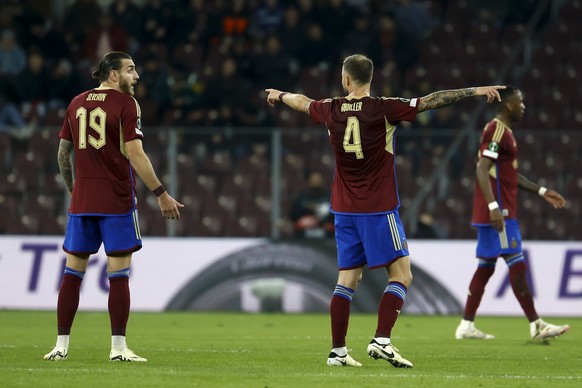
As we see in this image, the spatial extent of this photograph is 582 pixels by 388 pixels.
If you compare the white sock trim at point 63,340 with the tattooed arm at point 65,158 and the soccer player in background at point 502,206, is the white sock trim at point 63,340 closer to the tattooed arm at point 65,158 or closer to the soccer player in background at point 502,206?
the tattooed arm at point 65,158

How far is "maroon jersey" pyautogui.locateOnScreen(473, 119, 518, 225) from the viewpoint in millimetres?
11875

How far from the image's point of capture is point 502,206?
12.1m

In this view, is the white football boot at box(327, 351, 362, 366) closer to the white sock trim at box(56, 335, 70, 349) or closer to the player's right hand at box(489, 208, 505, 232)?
the white sock trim at box(56, 335, 70, 349)

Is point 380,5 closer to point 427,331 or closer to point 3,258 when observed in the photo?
point 3,258

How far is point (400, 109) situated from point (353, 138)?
41cm

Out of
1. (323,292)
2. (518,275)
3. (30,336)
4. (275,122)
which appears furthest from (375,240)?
(275,122)

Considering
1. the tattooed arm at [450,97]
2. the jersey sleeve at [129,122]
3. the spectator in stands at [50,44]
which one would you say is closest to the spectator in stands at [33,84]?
the spectator in stands at [50,44]

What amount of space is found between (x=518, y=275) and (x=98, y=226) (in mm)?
4671

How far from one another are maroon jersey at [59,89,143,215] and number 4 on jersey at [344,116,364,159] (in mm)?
1523

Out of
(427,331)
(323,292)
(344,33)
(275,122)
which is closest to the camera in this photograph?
(427,331)

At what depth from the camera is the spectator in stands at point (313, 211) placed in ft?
56.4

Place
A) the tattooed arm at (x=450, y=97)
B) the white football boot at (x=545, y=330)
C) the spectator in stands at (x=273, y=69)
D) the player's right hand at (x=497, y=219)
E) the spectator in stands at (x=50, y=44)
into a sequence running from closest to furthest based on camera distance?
the tattooed arm at (x=450, y=97), the player's right hand at (x=497, y=219), the white football boot at (x=545, y=330), the spectator in stands at (x=273, y=69), the spectator in stands at (x=50, y=44)

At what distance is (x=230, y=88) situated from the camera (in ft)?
67.5

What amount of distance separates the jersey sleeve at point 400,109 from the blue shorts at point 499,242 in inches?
139
